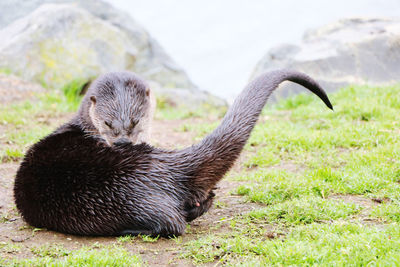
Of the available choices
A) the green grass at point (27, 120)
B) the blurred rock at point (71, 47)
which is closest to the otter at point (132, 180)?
the green grass at point (27, 120)

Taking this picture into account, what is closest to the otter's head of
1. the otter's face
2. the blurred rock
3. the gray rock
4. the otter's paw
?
the otter's face

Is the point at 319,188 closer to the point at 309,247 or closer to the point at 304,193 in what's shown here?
the point at 304,193

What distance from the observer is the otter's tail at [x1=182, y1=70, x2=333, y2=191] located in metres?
2.96

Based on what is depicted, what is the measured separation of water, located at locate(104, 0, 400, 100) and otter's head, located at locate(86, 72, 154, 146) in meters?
15.1

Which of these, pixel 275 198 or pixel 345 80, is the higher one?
pixel 345 80

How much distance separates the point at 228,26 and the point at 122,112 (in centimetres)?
2083

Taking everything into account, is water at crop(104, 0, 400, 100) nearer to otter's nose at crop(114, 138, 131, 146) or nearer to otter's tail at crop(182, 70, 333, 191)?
otter's nose at crop(114, 138, 131, 146)

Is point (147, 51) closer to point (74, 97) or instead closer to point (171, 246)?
point (74, 97)

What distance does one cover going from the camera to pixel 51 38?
8820mm

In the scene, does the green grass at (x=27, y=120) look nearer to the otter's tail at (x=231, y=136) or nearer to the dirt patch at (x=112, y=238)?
the dirt patch at (x=112, y=238)

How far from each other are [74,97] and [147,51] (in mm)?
4056

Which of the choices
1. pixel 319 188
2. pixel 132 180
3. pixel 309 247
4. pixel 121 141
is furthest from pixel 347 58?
pixel 309 247

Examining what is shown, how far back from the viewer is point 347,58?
8031mm

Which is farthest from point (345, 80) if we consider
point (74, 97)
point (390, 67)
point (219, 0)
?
point (219, 0)
